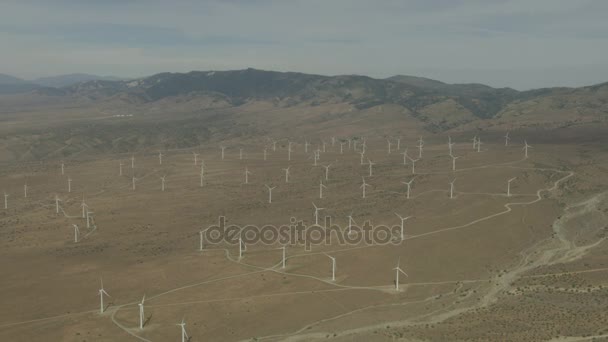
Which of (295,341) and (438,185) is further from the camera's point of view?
(438,185)

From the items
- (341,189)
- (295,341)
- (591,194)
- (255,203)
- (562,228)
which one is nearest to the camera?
(295,341)

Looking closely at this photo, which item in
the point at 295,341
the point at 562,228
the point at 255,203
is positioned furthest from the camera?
the point at 255,203

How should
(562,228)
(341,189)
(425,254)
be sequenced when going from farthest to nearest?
(341,189) → (562,228) → (425,254)

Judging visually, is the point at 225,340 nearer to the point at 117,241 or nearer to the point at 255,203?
the point at 117,241

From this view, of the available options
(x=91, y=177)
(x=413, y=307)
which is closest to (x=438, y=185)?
(x=413, y=307)

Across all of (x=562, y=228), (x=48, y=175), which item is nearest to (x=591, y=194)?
(x=562, y=228)

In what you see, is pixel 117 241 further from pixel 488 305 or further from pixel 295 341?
pixel 488 305

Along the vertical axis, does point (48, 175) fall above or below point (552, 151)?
below

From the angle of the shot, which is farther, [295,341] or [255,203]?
[255,203]

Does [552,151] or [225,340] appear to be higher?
[552,151]

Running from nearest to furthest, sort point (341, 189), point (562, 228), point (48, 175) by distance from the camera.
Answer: point (562, 228), point (341, 189), point (48, 175)
